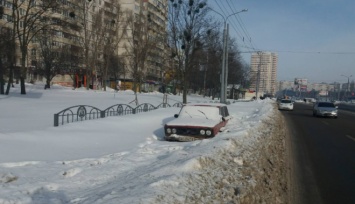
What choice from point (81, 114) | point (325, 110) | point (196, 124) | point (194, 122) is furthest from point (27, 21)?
point (325, 110)

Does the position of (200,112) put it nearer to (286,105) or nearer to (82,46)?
(286,105)

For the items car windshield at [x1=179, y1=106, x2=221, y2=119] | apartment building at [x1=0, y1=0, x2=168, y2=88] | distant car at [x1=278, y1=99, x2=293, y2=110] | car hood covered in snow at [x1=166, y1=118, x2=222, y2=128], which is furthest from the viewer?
apartment building at [x1=0, y1=0, x2=168, y2=88]

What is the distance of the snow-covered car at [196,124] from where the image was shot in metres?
11.6

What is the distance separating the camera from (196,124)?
11805 millimetres

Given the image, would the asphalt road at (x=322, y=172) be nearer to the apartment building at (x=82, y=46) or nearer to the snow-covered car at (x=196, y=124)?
the snow-covered car at (x=196, y=124)

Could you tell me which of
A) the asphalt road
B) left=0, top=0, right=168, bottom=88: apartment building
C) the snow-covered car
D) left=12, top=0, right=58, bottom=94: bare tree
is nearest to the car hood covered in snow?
the snow-covered car

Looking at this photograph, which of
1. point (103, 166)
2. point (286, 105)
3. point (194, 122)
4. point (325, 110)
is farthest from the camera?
point (286, 105)

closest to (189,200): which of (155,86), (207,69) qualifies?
(207,69)

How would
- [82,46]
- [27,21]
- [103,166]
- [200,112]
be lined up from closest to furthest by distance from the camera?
[103,166]
[200,112]
[27,21]
[82,46]

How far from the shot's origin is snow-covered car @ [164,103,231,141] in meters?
11.6

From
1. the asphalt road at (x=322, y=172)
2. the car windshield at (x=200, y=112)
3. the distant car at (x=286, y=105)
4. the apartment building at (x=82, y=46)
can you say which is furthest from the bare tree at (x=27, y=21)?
the distant car at (x=286, y=105)

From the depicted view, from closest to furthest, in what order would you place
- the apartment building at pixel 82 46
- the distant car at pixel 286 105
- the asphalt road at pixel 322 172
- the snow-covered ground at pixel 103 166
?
the snow-covered ground at pixel 103 166 → the asphalt road at pixel 322 172 → the distant car at pixel 286 105 → the apartment building at pixel 82 46

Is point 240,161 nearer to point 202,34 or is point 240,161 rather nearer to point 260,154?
point 260,154

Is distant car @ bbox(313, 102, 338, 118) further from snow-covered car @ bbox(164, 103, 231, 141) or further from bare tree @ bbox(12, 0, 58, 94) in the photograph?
bare tree @ bbox(12, 0, 58, 94)
